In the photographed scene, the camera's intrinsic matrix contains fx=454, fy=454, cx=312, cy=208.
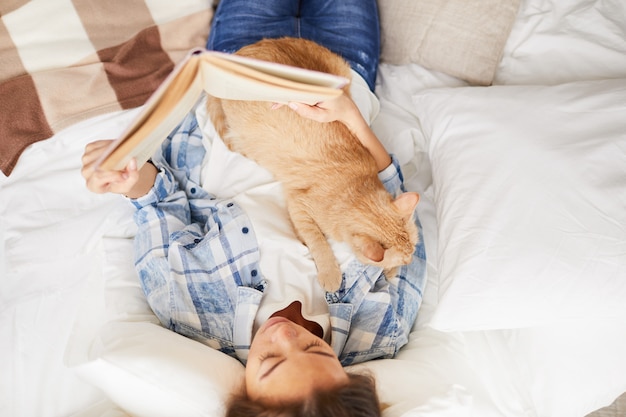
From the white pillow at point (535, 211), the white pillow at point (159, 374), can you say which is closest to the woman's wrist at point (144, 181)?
the white pillow at point (159, 374)

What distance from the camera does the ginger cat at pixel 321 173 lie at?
4.28 ft

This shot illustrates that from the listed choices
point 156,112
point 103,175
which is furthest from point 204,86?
point 103,175

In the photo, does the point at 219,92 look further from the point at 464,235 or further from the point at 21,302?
the point at 21,302

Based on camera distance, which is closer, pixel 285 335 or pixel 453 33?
pixel 285 335

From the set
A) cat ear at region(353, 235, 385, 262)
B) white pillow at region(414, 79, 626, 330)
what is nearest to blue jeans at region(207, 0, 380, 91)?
white pillow at region(414, 79, 626, 330)

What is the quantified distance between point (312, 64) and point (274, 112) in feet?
0.62

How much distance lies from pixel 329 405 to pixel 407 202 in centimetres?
59

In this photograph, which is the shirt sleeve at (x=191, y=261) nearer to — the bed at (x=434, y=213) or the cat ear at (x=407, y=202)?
the bed at (x=434, y=213)

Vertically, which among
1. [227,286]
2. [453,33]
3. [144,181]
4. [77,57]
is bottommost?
[227,286]

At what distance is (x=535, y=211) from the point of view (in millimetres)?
1176

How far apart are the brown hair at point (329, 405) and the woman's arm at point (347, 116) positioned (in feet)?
2.18

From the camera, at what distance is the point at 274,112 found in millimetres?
1358

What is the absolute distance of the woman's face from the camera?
0.93 meters

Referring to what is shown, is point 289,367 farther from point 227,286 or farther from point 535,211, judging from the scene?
point 535,211
